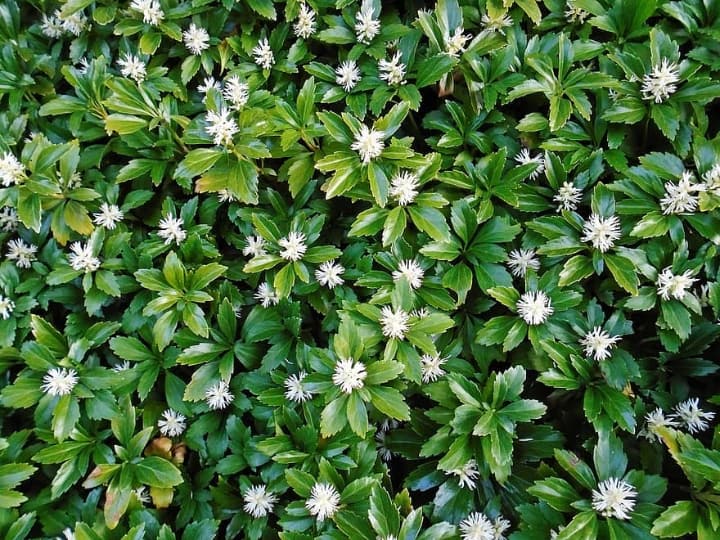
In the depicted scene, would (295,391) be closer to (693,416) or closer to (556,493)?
(556,493)

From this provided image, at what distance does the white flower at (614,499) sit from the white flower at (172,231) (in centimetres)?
134

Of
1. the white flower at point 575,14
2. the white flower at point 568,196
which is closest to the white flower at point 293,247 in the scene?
the white flower at point 568,196

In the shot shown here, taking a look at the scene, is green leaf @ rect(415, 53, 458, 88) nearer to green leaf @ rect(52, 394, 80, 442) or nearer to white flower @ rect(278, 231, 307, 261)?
white flower @ rect(278, 231, 307, 261)

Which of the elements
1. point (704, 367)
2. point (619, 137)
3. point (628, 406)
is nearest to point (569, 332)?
point (628, 406)

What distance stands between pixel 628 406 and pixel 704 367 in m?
0.28

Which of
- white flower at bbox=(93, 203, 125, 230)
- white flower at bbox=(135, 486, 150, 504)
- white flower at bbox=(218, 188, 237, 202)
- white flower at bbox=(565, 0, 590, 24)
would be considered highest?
white flower at bbox=(565, 0, 590, 24)

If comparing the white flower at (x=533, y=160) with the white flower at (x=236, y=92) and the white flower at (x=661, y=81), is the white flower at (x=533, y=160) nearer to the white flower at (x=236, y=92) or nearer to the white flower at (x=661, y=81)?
the white flower at (x=661, y=81)

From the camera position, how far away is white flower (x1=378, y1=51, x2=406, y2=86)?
1.76 meters

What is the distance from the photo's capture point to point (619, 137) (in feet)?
5.51

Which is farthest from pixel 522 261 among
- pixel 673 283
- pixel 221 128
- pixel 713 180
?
pixel 221 128

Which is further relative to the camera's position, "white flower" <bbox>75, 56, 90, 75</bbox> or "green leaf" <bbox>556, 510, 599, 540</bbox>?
"white flower" <bbox>75, 56, 90, 75</bbox>

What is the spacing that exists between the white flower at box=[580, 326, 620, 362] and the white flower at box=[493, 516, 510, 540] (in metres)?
0.48

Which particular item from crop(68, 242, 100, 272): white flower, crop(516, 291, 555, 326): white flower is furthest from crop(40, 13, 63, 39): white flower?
crop(516, 291, 555, 326): white flower

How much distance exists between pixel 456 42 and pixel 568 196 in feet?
1.86
